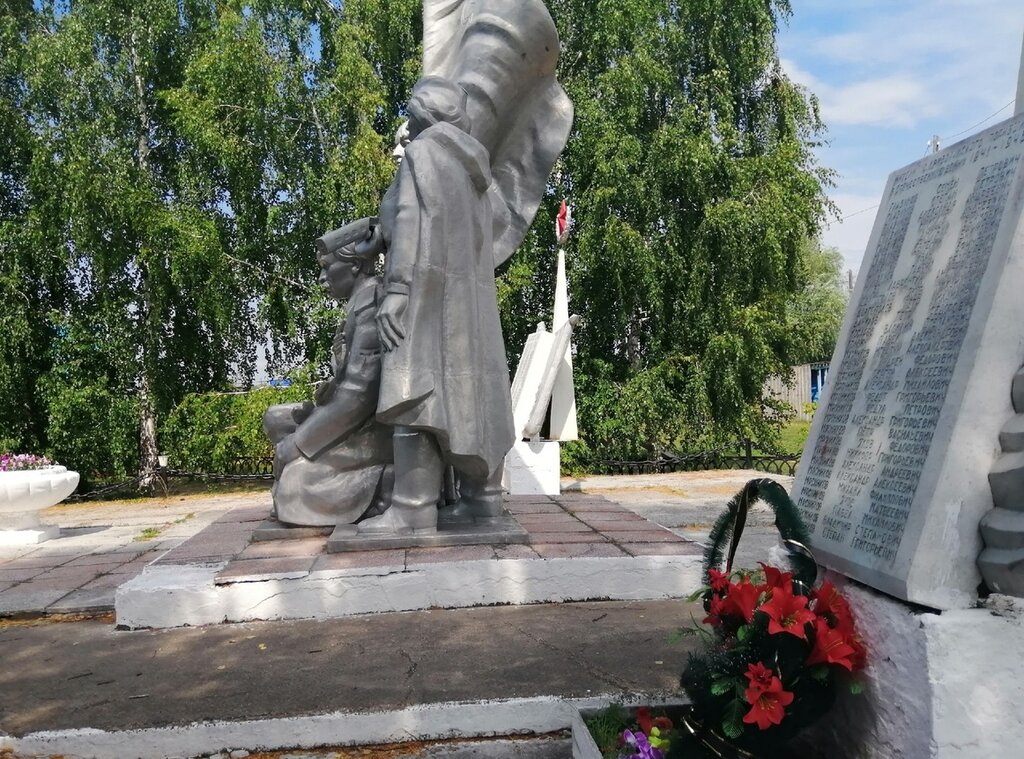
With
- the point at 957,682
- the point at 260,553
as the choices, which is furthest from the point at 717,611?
the point at 260,553

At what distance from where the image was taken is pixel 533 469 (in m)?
9.52

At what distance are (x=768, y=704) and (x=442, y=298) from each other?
280 centimetres

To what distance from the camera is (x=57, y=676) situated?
10.4 ft

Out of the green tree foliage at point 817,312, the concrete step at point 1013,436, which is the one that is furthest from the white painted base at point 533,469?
the concrete step at point 1013,436

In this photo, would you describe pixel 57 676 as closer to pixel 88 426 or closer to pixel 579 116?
pixel 88 426

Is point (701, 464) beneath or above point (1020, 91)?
beneath

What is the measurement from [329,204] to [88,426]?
469 cm

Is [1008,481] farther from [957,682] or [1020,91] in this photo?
[1020,91]

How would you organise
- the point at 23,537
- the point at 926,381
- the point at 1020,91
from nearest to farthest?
1. the point at 926,381
2. the point at 1020,91
3. the point at 23,537

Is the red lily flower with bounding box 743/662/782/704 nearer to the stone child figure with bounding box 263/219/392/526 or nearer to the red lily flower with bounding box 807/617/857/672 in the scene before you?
the red lily flower with bounding box 807/617/857/672

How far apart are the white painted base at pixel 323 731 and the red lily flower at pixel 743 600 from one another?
0.59 meters

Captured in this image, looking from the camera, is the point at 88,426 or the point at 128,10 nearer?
the point at 88,426

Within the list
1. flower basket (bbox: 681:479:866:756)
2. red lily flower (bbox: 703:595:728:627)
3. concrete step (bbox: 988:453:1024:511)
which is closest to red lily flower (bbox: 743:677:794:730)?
flower basket (bbox: 681:479:866:756)

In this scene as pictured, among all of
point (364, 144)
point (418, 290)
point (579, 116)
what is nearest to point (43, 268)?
point (364, 144)
